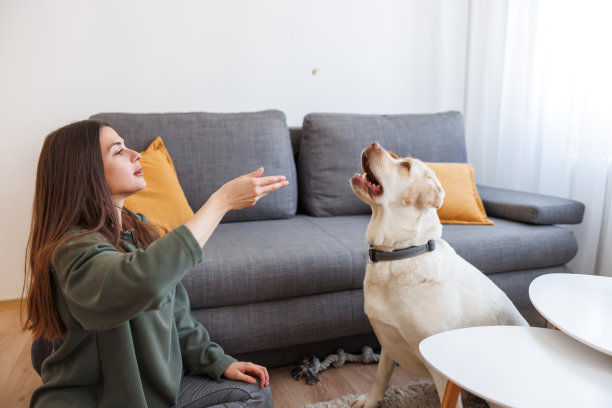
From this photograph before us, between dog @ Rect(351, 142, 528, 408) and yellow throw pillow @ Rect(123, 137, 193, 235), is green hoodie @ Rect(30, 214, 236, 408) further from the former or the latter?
yellow throw pillow @ Rect(123, 137, 193, 235)

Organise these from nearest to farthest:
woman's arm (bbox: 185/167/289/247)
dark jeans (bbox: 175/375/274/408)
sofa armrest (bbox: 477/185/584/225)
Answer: woman's arm (bbox: 185/167/289/247) < dark jeans (bbox: 175/375/274/408) < sofa armrest (bbox: 477/185/584/225)

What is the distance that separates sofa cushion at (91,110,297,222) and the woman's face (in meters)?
1.03

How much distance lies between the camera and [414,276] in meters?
1.23

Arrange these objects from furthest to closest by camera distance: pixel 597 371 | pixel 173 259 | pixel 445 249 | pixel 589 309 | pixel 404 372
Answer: pixel 404 372, pixel 445 249, pixel 589 309, pixel 597 371, pixel 173 259

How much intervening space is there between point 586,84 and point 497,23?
79 centimetres

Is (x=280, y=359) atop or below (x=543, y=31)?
below

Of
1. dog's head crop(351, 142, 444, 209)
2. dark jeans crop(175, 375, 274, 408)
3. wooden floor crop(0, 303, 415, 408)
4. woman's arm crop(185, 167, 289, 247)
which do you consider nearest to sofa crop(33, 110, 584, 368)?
wooden floor crop(0, 303, 415, 408)

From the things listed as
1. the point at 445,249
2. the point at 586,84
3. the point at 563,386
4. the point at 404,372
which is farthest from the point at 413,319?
the point at 586,84

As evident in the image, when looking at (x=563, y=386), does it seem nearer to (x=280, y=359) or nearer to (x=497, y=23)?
(x=280, y=359)

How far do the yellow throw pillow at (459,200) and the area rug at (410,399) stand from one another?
868 mm

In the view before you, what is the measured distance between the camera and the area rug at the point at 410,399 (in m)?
1.47

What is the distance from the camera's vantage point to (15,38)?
2.21m

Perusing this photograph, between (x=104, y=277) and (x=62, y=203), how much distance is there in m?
0.26

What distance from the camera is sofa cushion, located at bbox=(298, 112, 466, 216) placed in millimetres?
2354
